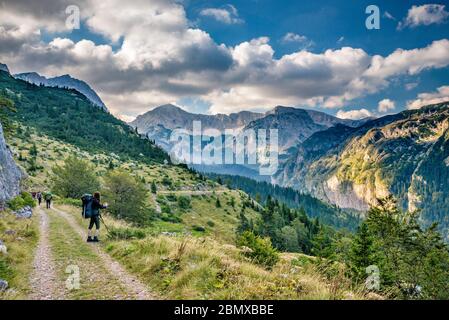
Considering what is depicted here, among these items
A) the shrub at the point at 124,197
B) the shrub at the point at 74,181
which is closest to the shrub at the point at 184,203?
the shrub at the point at 74,181

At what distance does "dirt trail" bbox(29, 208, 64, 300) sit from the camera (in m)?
10.8

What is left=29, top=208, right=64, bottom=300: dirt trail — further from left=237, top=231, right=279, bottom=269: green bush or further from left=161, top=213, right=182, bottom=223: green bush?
left=161, top=213, right=182, bottom=223: green bush

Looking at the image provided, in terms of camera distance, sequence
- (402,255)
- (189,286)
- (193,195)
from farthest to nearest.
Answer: (193,195) < (402,255) < (189,286)

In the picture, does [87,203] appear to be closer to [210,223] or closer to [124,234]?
[124,234]

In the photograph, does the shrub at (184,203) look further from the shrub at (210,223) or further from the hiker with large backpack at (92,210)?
the hiker with large backpack at (92,210)

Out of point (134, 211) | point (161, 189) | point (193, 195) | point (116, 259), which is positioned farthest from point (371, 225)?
point (161, 189)

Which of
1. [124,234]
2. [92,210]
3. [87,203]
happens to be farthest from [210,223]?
[92,210]

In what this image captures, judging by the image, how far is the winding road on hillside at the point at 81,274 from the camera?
10.9 m

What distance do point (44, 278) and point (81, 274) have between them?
1326 millimetres

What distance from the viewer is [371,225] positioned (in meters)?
48.2

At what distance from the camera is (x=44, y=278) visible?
12727mm

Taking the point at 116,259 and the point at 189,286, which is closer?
the point at 189,286
